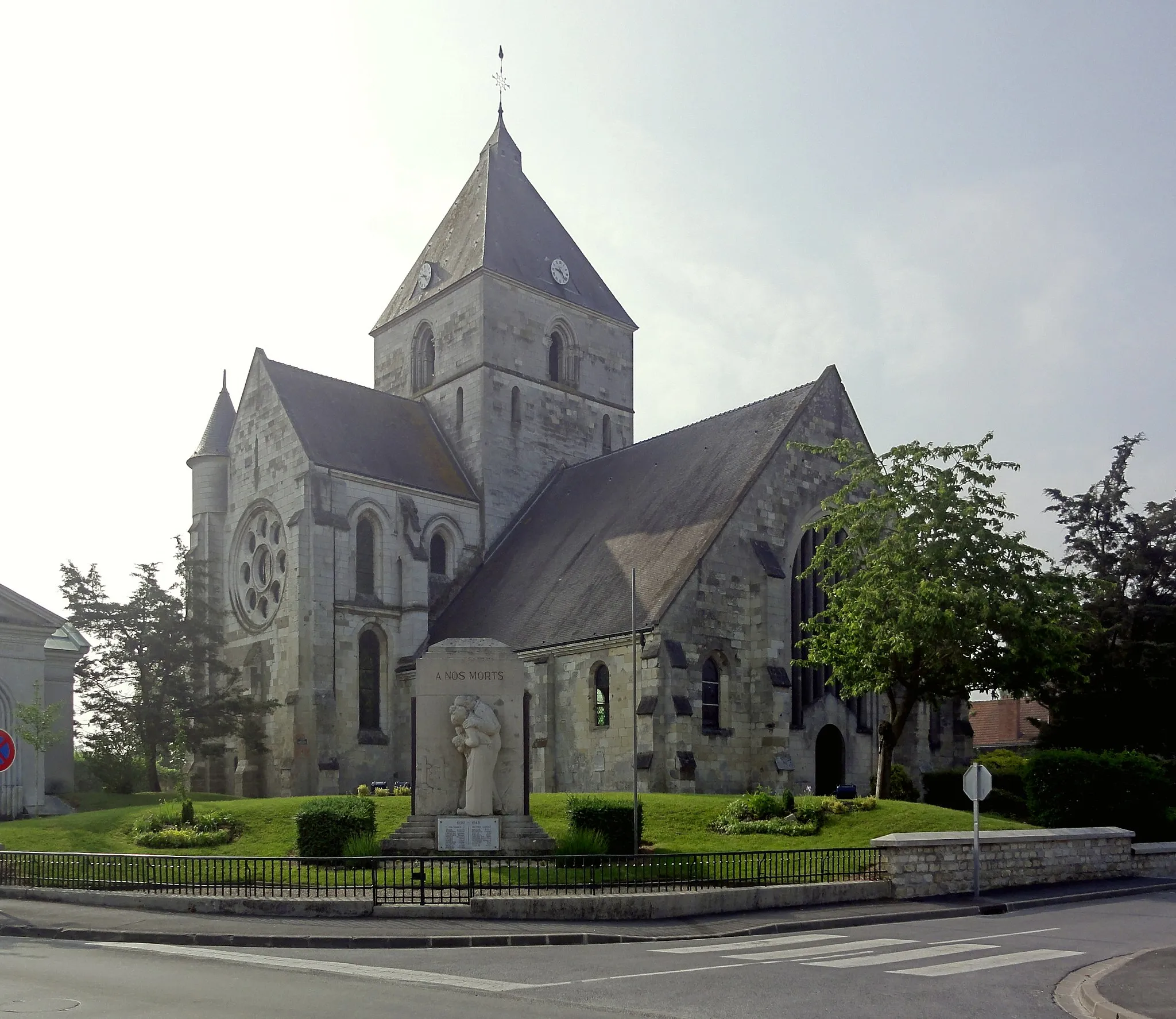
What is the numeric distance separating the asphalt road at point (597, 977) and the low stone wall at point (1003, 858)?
11.4 ft

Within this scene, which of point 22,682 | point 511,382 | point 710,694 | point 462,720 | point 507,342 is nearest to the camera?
point 462,720

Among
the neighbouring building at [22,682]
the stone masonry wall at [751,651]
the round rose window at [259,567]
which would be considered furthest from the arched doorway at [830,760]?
the neighbouring building at [22,682]

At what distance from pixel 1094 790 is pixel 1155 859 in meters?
2.86

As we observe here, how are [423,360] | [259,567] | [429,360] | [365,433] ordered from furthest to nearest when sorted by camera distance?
[423,360]
[429,360]
[365,433]
[259,567]

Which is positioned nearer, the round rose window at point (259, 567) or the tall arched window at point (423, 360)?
the round rose window at point (259, 567)

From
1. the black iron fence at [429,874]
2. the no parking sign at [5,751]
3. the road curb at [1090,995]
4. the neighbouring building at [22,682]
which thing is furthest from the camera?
the neighbouring building at [22,682]

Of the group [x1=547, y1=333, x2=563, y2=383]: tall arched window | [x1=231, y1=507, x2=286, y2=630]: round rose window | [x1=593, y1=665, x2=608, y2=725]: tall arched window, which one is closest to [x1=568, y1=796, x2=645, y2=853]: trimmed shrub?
[x1=593, y1=665, x2=608, y2=725]: tall arched window

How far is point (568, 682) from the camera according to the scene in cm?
3347

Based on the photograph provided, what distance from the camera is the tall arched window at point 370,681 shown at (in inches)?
1515

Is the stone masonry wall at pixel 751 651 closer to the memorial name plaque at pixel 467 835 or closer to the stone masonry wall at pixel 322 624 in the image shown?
the memorial name plaque at pixel 467 835

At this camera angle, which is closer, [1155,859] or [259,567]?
[1155,859]

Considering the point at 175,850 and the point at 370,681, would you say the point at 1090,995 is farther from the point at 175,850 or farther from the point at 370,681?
the point at 370,681

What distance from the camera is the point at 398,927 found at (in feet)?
52.7

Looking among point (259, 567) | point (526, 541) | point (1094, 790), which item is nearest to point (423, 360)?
point (526, 541)
